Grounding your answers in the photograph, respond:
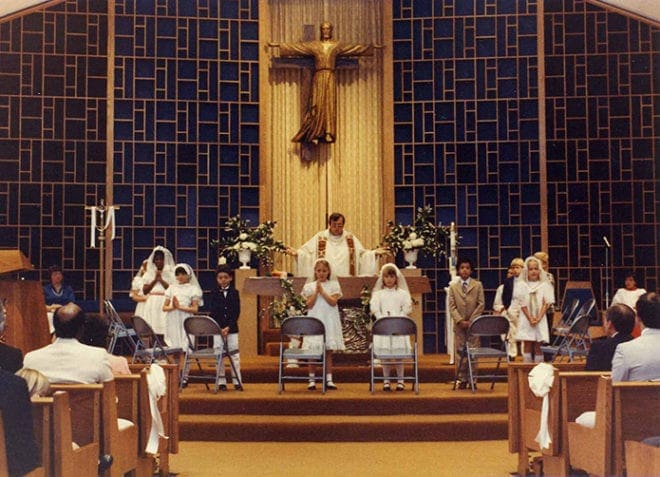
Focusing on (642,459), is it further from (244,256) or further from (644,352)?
(244,256)

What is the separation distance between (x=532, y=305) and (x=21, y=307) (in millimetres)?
4445

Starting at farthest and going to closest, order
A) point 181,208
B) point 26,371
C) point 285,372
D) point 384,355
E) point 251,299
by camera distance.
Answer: point 181,208 < point 251,299 < point 285,372 < point 384,355 < point 26,371

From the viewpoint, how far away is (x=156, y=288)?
9.79 meters

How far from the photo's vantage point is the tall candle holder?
400 inches

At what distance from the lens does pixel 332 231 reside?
10039 mm

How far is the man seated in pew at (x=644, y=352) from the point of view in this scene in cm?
463

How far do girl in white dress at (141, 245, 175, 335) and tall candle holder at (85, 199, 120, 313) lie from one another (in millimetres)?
741

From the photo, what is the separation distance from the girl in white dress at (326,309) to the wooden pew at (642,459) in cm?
467

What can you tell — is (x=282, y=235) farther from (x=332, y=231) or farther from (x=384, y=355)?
(x=384, y=355)

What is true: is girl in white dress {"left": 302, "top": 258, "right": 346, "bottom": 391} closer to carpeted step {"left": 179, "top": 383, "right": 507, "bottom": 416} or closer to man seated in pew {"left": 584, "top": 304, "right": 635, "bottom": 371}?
carpeted step {"left": 179, "top": 383, "right": 507, "bottom": 416}

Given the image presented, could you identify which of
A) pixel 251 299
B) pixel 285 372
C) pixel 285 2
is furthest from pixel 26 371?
pixel 285 2

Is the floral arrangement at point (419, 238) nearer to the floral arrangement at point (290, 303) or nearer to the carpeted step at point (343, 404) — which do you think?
the floral arrangement at point (290, 303)

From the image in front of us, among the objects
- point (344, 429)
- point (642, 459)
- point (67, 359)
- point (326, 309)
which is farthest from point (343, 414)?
point (642, 459)

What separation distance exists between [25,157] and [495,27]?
5.95 meters
